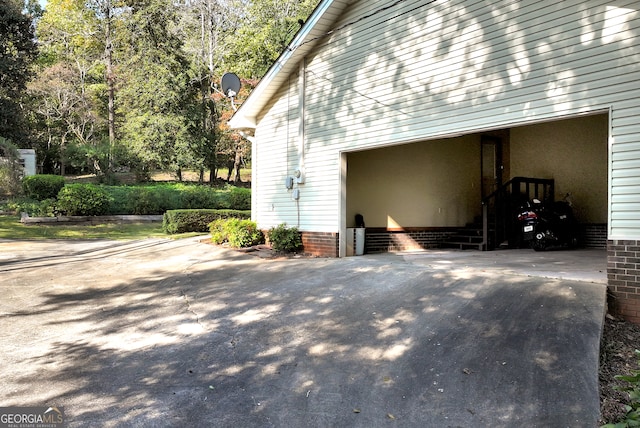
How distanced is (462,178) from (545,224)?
111 inches

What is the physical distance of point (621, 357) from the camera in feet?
14.9

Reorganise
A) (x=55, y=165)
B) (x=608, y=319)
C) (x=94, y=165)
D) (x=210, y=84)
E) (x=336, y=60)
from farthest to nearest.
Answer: (x=55, y=165) → (x=210, y=84) → (x=94, y=165) → (x=336, y=60) → (x=608, y=319)

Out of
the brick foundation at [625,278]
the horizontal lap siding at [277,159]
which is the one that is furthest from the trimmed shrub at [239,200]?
the brick foundation at [625,278]

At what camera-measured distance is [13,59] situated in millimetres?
23125

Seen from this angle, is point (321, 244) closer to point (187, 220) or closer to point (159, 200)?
point (187, 220)

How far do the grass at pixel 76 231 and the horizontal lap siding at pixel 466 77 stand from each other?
734 cm

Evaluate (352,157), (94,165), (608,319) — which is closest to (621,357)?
(608,319)

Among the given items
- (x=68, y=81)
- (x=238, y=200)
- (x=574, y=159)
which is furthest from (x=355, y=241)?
(x=68, y=81)

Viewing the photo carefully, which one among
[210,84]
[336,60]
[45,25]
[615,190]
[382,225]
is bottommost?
[382,225]

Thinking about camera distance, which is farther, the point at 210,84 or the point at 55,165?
the point at 55,165

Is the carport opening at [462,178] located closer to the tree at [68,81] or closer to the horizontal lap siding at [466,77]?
the horizontal lap siding at [466,77]

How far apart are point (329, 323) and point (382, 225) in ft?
19.9

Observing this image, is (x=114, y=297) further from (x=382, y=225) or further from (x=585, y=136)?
(x=585, y=136)

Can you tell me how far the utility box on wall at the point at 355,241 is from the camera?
401 inches
